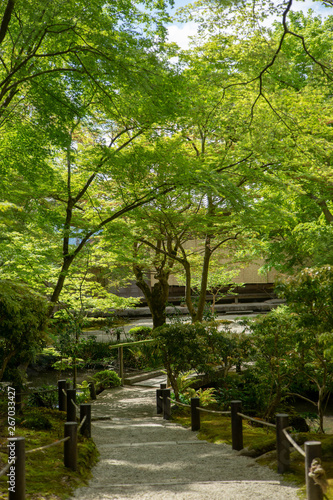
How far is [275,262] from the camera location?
15.3 metres

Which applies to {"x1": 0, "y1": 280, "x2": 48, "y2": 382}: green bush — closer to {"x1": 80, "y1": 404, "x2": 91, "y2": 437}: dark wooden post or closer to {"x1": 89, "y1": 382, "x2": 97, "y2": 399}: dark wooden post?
{"x1": 80, "y1": 404, "x2": 91, "y2": 437}: dark wooden post

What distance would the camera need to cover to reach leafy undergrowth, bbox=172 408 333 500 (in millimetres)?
4359

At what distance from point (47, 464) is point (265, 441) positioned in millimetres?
2682

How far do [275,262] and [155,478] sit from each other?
37.5 ft

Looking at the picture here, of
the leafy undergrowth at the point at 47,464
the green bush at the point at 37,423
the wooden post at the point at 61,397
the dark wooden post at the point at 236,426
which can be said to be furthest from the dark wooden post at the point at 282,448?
the wooden post at the point at 61,397

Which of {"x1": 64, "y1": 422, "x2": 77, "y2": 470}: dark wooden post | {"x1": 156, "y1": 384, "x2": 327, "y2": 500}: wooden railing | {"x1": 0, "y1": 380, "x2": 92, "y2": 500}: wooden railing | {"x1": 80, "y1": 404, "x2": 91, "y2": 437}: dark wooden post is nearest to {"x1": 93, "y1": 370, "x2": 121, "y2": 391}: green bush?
{"x1": 156, "y1": 384, "x2": 327, "y2": 500}: wooden railing

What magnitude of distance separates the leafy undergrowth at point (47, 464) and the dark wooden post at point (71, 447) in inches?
2.6

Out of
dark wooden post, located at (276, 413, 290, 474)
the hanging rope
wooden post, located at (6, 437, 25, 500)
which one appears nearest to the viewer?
the hanging rope

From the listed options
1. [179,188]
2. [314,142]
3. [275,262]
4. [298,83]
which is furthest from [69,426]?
[298,83]

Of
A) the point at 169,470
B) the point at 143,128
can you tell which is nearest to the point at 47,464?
the point at 169,470

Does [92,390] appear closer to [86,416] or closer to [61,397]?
[61,397]

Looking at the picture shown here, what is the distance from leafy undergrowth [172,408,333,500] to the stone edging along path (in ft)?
0.45

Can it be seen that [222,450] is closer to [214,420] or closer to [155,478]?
[155,478]

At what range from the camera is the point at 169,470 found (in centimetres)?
506
